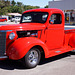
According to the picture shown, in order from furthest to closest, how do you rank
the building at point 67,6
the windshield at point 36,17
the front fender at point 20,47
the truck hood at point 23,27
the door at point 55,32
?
the building at point 67,6, the windshield at point 36,17, the door at point 55,32, the truck hood at point 23,27, the front fender at point 20,47

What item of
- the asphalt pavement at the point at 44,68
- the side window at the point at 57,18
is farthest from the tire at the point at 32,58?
the side window at the point at 57,18

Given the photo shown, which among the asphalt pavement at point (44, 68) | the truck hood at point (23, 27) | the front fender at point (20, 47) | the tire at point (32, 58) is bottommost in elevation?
the asphalt pavement at point (44, 68)

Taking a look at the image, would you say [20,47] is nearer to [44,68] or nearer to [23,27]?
[23,27]

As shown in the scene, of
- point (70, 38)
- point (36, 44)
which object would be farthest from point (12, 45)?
point (70, 38)

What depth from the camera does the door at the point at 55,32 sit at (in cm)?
599

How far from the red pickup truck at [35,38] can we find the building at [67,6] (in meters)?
21.7

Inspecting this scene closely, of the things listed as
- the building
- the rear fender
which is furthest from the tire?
the building

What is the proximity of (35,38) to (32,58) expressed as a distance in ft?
2.18

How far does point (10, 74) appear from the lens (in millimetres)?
4750

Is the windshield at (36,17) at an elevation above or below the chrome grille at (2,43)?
above

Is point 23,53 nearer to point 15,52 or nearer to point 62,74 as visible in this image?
point 15,52

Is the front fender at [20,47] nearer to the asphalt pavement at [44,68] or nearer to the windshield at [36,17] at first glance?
the asphalt pavement at [44,68]

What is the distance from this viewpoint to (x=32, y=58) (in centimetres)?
530

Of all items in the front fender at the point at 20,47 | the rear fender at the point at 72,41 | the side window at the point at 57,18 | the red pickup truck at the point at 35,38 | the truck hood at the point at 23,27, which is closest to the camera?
the front fender at the point at 20,47
